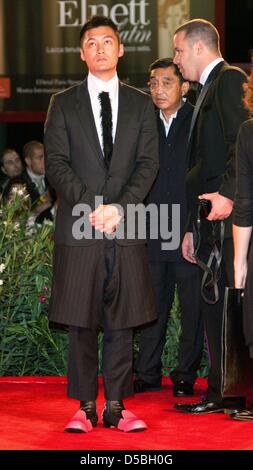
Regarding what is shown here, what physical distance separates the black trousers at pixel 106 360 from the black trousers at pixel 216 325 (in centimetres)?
55

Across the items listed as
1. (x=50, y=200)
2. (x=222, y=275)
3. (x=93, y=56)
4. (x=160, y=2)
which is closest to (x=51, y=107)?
(x=93, y=56)

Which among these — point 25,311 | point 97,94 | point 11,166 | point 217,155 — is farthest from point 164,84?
point 11,166

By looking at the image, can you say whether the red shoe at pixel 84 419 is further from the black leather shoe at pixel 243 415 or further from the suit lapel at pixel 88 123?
the suit lapel at pixel 88 123

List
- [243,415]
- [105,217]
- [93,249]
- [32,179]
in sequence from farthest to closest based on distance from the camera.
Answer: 1. [32,179]
2. [243,415]
3. [93,249]
4. [105,217]

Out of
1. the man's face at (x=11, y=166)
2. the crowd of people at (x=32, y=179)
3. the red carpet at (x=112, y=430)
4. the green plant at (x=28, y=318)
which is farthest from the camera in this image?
the man's face at (x=11, y=166)

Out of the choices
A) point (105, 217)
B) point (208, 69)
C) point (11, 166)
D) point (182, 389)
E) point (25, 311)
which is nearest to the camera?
point (105, 217)

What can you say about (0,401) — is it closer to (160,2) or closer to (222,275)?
(222,275)

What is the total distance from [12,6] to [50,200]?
6.39 feet

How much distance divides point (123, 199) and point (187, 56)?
100cm

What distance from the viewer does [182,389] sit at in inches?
220

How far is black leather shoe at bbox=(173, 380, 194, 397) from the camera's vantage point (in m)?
5.57

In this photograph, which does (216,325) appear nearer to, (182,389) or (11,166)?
(182,389)

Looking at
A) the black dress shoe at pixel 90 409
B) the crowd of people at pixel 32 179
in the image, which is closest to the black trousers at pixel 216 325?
the black dress shoe at pixel 90 409

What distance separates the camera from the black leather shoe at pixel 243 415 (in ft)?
15.8
